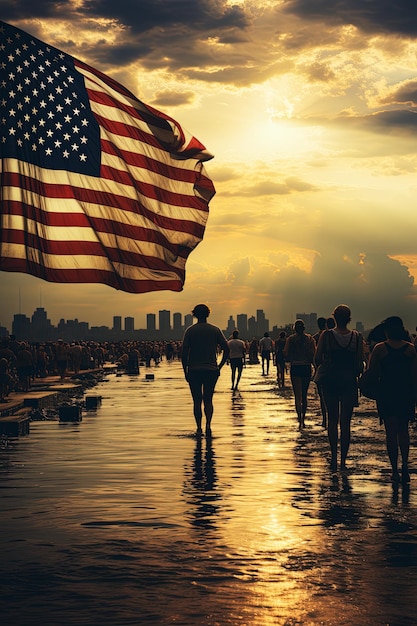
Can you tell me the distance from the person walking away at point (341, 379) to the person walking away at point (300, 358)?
20.0 feet

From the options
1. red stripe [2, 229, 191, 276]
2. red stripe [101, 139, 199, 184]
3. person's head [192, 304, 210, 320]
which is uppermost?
red stripe [101, 139, 199, 184]

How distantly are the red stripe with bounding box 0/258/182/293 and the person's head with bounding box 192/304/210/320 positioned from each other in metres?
3.73

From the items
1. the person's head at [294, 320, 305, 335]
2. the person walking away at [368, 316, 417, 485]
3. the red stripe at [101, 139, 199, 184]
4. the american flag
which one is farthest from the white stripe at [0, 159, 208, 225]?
the person's head at [294, 320, 305, 335]

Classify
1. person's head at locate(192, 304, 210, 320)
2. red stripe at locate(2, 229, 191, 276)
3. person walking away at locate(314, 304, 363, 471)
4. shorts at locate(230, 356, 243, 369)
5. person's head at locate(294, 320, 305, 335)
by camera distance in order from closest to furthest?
red stripe at locate(2, 229, 191, 276), person walking away at locate(314, 304, 363, 471), person's head at locate(192, 304, 210, 320), person's head at locate(294, 320, 305, 335), shorts at locate(230, 356, 243, 369)

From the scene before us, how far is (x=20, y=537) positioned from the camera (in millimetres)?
8609

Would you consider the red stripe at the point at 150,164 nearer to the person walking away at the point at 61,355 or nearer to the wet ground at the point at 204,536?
the wet ground at the point at 204,536

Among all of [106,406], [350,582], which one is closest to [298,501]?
[350,582]

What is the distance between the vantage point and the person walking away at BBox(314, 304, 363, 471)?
13.4 metres

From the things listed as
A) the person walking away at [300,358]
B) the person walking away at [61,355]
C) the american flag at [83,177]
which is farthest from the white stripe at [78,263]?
the person walking away at [61,355]

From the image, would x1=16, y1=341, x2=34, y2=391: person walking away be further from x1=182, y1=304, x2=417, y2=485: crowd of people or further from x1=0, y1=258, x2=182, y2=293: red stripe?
x1=0, y1=258, x2=182, y2=293: red stripe

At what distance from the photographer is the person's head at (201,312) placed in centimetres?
1717

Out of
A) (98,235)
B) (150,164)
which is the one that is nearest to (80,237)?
(98,235)

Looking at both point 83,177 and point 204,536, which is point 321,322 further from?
point 204,536

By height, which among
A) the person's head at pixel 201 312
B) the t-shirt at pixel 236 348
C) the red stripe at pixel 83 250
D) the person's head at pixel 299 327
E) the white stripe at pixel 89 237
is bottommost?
the t-shirt at pixel 236 348
